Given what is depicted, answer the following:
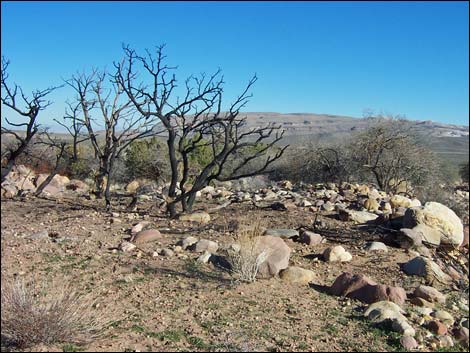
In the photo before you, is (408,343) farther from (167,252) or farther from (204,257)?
(167,252)

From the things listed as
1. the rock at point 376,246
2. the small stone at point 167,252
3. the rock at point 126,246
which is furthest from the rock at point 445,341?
the rock at point 126,246

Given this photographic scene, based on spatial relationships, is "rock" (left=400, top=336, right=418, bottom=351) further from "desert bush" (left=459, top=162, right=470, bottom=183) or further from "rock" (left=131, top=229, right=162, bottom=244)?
"desert bush" (left=459, top=162, right=470, bottom=183)

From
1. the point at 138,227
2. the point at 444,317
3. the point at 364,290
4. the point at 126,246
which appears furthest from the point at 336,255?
the point at 138,227

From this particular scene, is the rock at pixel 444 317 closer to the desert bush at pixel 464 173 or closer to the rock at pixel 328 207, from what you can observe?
the rock at pixel 328 207

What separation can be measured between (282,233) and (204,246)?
1.57m

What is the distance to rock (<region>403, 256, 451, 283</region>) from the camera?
704 centimetres

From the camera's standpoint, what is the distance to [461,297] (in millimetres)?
6520

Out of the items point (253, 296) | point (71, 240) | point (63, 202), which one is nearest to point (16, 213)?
point (63, 202)

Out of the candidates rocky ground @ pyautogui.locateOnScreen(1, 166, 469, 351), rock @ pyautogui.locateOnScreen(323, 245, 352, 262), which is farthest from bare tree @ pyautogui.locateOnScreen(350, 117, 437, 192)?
rock @ pyautogui.locateOnScreen(323, 245, 352, 262)

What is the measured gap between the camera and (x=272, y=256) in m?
6.83

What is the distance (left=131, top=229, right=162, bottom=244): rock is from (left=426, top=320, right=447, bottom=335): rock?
441 cm

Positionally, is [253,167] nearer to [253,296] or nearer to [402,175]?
[402,175]

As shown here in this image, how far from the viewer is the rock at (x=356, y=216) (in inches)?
397

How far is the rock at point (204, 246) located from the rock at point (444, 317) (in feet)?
10.7
